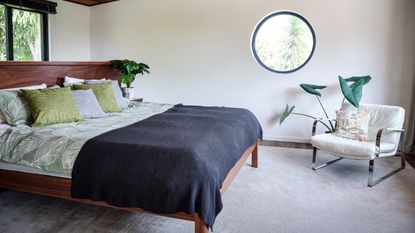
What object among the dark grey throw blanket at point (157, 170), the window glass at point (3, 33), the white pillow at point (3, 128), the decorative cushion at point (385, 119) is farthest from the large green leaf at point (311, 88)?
the window glass at point (3, 33)

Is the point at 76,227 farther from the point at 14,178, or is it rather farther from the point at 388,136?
the point at 388,136

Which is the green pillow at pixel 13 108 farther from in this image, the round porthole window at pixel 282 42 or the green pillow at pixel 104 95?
the round porthole window at pixel 282 42

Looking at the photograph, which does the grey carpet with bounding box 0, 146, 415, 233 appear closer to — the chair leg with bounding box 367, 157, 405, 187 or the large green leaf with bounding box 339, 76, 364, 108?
the chair leg with bounding box 367, 157, 405, 187

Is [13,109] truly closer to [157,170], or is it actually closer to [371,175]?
[157,170]

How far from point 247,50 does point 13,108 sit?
11.5ft

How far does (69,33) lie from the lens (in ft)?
19.1

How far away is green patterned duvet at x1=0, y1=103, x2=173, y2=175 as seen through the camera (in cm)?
259

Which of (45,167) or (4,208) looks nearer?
(45,167)

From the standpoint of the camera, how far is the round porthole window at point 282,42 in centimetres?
543

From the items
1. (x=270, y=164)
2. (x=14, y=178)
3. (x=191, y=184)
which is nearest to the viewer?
(x=191, y=184)

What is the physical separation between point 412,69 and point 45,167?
4839 millimetres

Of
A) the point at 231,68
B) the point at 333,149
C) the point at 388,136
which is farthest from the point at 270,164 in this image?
the point at 231,68

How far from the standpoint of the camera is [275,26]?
18.3ft

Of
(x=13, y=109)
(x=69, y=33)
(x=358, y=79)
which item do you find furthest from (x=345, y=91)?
(x=69, y=33)
